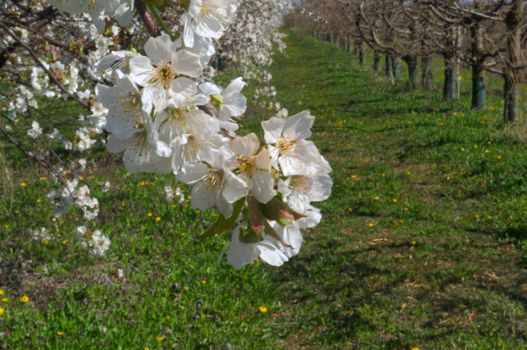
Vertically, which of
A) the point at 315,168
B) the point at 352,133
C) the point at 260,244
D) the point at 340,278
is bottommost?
the point at 352,133

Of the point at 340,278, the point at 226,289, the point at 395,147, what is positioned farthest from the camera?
the point at 395,147

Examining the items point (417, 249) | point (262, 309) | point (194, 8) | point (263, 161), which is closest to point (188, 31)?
point (194, 8)

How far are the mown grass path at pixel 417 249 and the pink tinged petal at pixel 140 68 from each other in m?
3.00

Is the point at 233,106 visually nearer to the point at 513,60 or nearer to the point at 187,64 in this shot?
the point at 187,64

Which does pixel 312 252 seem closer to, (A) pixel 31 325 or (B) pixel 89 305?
(B) pixel 89 305

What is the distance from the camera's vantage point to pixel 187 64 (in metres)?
1.00

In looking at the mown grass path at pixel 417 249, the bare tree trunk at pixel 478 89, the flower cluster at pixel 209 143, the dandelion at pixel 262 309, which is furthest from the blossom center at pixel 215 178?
the bare tree trunk at pixel 478 89

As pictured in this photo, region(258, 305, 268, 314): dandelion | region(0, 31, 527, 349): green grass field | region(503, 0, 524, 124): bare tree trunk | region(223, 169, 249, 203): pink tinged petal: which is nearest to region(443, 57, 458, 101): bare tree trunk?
region(503, 0, 524, 124): bare tree trunk

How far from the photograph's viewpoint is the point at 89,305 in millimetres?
3906

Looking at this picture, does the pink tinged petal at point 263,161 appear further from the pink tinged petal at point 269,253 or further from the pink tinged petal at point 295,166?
the pink tinged petal at point 269,253

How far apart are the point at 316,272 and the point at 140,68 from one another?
12.8 feet

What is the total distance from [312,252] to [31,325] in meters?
2.47

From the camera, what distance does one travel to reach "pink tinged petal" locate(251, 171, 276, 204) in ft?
3.13

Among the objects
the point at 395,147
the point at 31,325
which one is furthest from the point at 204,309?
the point at 395,147
